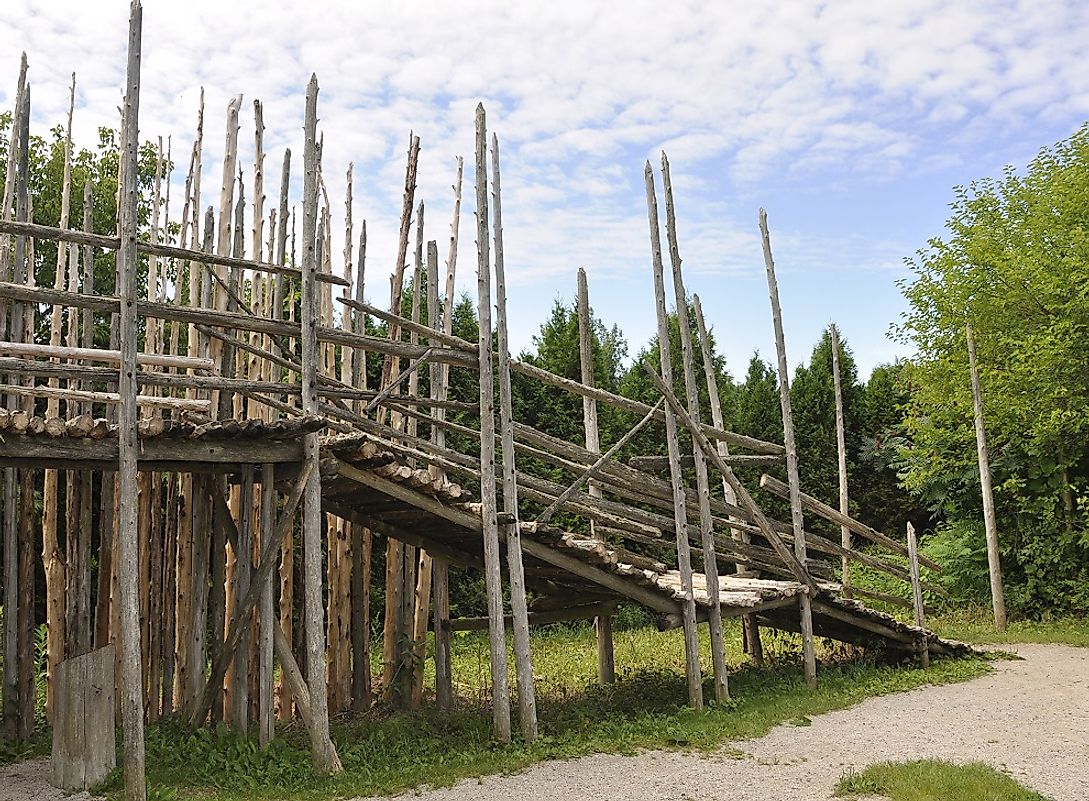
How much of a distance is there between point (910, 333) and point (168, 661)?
49.4 feet

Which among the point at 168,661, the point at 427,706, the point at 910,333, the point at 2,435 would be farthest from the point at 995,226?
the point at 2,435

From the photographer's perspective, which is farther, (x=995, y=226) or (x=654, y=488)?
(x=995, y=226)

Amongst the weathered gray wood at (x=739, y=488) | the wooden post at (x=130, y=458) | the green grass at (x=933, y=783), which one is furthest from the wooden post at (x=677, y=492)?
the wooden post at (x=130, y=458)

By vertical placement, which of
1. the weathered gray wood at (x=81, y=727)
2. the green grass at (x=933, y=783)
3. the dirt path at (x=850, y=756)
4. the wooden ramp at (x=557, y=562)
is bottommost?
the dirt path at (x=850, y=756)

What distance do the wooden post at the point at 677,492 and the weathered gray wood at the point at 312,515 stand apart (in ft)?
12.1

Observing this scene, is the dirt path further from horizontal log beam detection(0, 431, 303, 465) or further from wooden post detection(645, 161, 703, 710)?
horizontal log beam detection(0, 431, 303, 465)

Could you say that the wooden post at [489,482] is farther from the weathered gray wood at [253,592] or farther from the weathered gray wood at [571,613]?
the weathered gray wood at [571,613]

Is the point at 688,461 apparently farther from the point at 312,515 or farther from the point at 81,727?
the point at 81,727

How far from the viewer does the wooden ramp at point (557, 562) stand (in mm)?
8537

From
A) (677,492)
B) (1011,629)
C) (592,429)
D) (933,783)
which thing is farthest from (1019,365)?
(933,783)

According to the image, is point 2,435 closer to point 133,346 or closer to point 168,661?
point 133,346

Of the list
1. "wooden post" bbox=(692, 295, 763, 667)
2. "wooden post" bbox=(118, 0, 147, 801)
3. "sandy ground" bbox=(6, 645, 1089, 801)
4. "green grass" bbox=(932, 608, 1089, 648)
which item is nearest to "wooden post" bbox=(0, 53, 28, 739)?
"sandy ground" bbox=(6, 645, 1089, 801)

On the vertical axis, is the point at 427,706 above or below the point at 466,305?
below

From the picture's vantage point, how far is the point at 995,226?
740 inches
